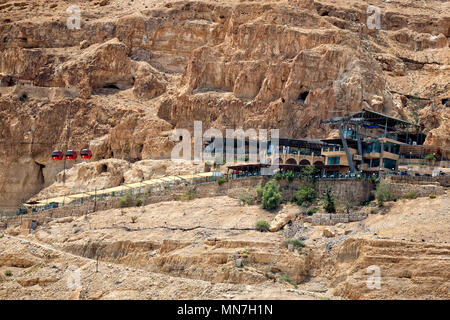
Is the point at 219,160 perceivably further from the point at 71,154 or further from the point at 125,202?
the point at 71,154

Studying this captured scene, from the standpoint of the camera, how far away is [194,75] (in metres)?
79.5

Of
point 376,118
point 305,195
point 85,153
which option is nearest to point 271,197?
point 305,195

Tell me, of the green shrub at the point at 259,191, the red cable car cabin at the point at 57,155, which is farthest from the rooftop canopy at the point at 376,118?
the red cable car cabin at the point at 57,155

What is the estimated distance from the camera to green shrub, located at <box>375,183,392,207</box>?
54125 millimetres

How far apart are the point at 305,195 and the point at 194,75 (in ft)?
90.0

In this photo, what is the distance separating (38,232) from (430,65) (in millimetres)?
54648

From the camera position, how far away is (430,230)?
45594 mm

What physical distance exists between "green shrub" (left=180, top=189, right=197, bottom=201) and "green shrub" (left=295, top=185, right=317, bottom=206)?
9.95 meters

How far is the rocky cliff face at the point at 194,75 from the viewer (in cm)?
7412

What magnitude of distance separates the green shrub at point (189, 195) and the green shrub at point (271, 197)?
773 cm

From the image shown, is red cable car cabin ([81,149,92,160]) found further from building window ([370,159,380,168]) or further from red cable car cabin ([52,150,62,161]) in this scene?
building window ([370,159,380,168])

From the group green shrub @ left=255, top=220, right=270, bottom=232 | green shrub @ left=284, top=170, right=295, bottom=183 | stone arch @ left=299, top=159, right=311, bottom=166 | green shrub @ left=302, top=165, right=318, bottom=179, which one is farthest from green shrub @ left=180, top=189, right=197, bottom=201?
green shrub @ left=255, top=220, right=270, bottom=232

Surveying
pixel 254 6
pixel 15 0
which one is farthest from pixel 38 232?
pixel 15 0

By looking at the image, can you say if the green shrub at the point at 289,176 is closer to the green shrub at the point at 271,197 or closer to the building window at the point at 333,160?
the green shrub at the point at 271,197
